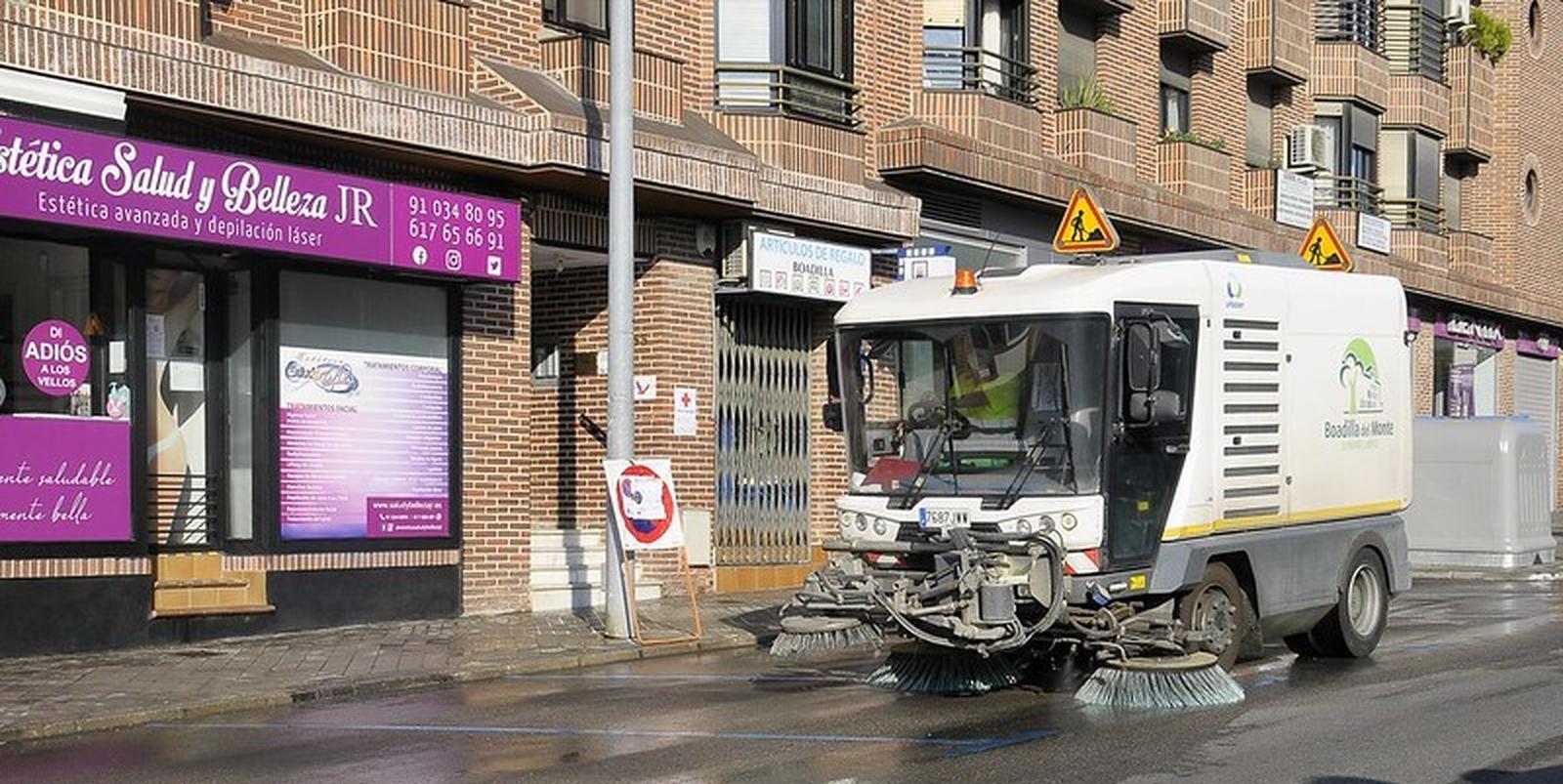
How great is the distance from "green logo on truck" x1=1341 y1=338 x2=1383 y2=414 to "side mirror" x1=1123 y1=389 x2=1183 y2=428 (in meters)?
2.64

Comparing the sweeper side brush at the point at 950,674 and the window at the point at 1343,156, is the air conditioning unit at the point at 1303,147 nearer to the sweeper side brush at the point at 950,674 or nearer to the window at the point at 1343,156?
the window at the point at 1343,156

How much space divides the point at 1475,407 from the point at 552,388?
81.0 feet

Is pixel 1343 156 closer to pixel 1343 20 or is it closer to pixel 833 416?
pixel 1343 20

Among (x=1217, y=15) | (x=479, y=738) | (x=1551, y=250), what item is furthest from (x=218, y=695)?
(x=1551, y=250)

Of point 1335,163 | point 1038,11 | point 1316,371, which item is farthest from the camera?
point 1335,163

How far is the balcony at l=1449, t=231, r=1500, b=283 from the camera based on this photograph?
37812mm

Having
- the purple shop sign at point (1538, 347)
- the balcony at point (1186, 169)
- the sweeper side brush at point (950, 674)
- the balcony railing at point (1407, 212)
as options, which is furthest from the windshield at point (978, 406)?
the purple shop sign at point (1538, 347)

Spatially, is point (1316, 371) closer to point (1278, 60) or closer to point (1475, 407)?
point (1278, 60)

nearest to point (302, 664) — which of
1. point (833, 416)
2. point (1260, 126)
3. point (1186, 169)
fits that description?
point (833, 416)

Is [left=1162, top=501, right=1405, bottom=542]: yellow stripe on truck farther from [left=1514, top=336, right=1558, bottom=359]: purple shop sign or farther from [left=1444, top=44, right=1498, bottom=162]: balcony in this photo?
[left=1514, top=336, right=1558, bottom=359]: purple shop sign

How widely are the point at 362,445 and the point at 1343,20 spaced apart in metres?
23.3

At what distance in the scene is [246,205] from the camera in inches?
597

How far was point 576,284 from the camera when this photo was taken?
20984mm

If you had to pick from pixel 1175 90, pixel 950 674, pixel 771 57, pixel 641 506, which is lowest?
pixel 950 674
